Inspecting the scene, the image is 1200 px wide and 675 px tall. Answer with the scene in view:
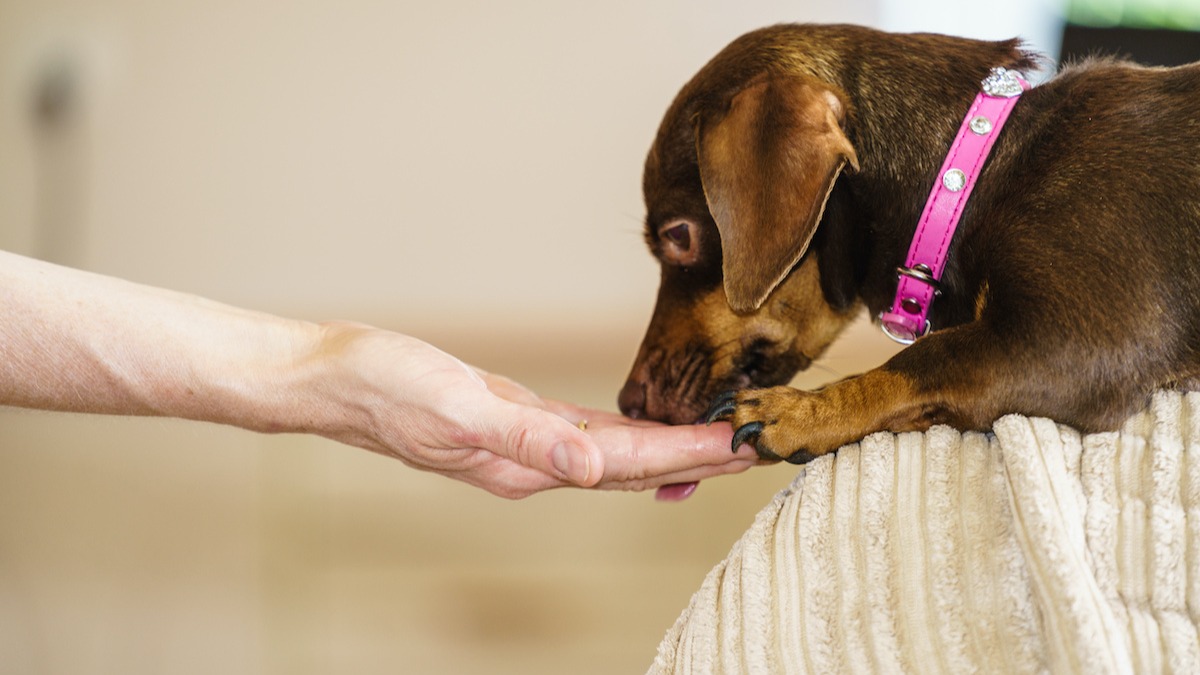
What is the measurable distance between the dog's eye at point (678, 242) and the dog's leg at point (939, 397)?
1.31 feet

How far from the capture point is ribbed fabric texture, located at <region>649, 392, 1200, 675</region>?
96 cm

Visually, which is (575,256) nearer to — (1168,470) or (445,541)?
(445,541)

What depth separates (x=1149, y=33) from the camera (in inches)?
108

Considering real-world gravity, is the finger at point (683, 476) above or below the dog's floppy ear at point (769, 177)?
below

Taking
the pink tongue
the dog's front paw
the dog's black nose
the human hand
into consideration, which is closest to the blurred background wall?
the dog's black nose

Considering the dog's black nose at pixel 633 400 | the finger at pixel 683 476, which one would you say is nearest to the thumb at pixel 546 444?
the finger at pixel 683 476

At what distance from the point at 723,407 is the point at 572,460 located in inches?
8.1

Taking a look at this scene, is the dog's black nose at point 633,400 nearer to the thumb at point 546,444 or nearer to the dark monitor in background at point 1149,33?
the thumb at point 546,444

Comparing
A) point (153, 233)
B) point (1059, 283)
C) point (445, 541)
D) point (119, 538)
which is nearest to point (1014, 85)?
point (1059, 283)

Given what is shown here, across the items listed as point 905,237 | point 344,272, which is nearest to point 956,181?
point 905,237

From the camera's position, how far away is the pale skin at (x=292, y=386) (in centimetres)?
137

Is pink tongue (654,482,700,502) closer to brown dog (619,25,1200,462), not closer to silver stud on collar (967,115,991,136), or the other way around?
brown dog (619,25,1200,462)

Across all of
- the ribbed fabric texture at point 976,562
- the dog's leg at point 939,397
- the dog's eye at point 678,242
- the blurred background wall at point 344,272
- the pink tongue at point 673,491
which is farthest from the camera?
the blurred background wall at point 344,272

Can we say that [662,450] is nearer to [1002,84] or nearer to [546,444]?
[546,444]
